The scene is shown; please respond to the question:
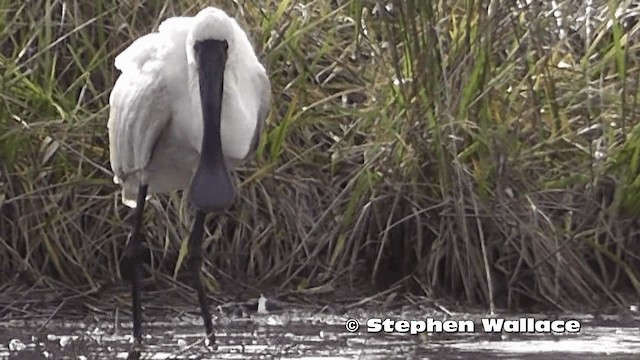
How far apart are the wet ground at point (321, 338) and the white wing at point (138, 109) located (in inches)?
24.1

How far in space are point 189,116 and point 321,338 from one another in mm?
1011

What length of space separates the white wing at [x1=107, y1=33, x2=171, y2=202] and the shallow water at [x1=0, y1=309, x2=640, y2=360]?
616 millimetres

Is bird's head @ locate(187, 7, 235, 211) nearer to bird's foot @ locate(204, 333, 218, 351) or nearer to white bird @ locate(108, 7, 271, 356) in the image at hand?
white bird @ locate(108, 7, 271, 356)

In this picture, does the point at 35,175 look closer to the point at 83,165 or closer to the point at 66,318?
the point at 83,165

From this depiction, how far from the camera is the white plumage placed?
7113mm

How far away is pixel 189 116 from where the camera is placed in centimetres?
714

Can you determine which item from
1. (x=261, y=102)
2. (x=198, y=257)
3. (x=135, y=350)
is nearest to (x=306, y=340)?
(x=135, y=350)

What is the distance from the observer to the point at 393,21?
7.86 m

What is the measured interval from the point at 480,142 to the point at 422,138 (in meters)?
0.23

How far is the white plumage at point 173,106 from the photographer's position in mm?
7113

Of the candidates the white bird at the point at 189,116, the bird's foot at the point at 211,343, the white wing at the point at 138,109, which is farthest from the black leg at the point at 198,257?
the white wing at the point at 138,109

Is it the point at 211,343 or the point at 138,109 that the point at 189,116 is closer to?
the point at 138,109

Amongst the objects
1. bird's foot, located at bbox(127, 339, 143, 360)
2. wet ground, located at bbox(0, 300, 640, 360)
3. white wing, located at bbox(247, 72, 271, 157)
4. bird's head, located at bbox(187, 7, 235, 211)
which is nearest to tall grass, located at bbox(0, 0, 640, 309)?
wet ground, located at bbox(0, 300, 640, 360)

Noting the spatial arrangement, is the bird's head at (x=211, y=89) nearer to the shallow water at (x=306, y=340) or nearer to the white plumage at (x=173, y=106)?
the white plumage at (x=173, y=106)
